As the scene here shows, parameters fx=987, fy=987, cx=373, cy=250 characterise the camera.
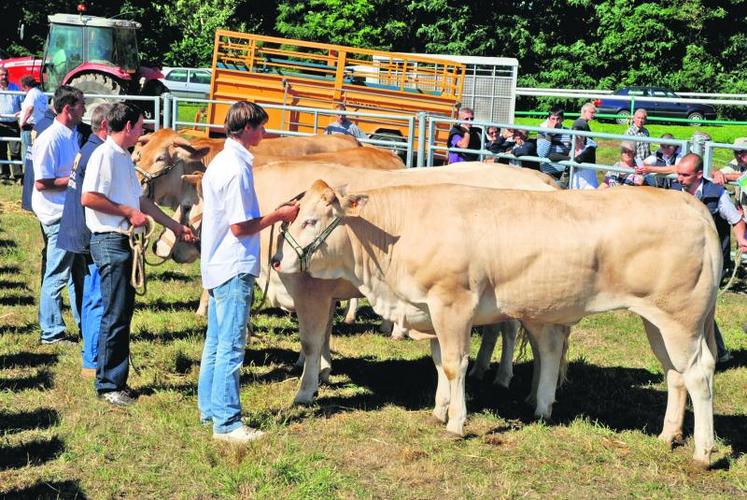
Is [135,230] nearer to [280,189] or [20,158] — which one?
[280,189]

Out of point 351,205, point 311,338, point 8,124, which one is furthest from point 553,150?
point 8,124

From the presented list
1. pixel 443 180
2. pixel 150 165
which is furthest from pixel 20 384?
pixel 443 180

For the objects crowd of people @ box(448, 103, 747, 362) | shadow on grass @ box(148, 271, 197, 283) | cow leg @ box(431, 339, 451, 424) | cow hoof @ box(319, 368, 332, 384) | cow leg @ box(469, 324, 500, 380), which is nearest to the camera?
cow leg @ box(431, 339, 451, 424)

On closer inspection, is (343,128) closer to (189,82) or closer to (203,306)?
(203,306)

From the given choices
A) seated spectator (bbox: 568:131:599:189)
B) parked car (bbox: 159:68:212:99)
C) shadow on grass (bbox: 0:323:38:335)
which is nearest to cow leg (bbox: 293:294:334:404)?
shadow on grass (bbox: 0:323:38:335)

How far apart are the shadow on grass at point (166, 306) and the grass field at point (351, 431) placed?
70cm

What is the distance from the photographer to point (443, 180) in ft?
26.6

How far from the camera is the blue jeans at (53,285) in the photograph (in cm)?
830

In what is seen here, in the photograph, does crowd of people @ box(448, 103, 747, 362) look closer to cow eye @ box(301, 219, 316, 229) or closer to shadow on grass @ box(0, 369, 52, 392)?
cow eye @ box(301, 219, 316, 229)

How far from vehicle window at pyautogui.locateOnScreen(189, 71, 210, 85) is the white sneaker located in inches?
1052

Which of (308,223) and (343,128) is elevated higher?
(343,128)

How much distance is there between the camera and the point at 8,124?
60.9ft

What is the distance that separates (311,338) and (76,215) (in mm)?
2003

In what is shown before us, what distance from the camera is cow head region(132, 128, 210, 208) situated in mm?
9570
